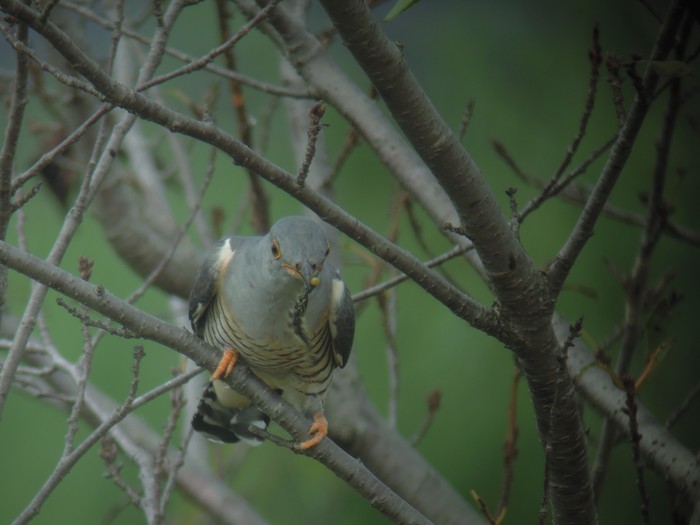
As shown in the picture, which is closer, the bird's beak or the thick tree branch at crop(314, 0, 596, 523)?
the thick tree branch at crop(314, 0, 596, 523)

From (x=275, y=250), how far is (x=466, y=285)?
1.69 metres

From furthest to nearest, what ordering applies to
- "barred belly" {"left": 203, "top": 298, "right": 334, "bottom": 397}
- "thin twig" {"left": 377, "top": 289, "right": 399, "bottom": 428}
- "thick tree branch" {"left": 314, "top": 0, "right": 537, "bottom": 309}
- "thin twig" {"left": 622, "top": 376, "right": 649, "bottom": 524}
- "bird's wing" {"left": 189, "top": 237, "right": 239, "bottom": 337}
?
"thin twig" {"left": 377, "top": 289, "right": 399, "bottom": 428} < "bird's wing" {"left": 189, "top": 237, "right": 239, "bottom": 337} < "barred belly" {"left": 203, "top": 298, "right": 334, "bottom": 397} < "thin twig" {"left": 622, "top": 376, "right": 649, "bottom": 524} < "thick tree branch" {"left": 314, "top": 0, "right": 537, "bottom": 309}

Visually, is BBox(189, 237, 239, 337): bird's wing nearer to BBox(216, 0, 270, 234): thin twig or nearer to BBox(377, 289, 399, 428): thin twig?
BBox(216, 0, 270, 234): thin twig

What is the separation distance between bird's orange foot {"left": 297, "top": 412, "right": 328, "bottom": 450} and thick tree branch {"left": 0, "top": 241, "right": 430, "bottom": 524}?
3 centimetres

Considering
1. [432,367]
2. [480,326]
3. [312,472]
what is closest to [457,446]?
[432,367]

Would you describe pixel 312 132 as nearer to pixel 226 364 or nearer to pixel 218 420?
pixel 226 364

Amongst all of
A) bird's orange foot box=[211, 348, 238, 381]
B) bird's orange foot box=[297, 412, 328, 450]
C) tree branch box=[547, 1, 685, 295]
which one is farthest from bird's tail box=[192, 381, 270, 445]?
tree branch box=[547, 1, 685, 295]

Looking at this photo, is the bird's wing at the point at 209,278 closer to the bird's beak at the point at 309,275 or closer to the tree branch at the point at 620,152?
the bird's beak at the point at 309,275

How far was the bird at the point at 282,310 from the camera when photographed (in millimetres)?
2080

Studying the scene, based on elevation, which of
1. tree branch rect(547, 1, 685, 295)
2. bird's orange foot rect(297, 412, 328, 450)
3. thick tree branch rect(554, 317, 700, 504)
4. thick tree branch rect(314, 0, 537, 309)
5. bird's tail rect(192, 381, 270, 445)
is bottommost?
bird's tail rect(192, 381, 270, 445)

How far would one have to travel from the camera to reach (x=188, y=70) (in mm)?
1675

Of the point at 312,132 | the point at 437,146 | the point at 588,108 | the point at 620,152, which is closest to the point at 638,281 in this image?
the point at 588,108

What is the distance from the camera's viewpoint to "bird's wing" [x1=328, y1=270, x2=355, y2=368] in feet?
7.57

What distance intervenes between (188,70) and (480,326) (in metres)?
0.78
